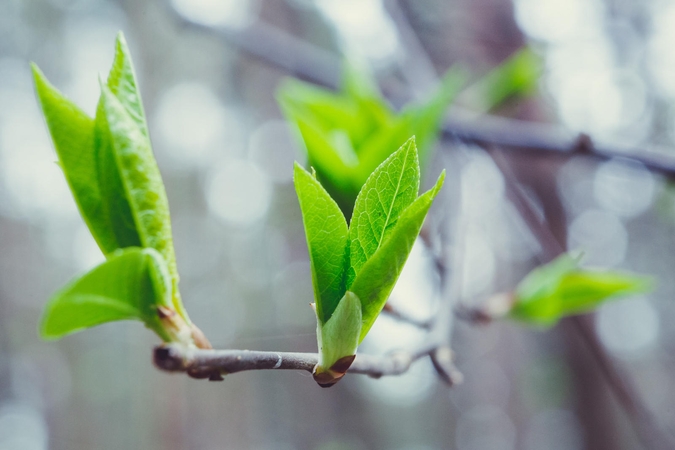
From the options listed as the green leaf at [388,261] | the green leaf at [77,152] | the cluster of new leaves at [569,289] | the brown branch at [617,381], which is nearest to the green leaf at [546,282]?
the cluster of new leaves at [569,289]

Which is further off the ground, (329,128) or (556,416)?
(329,128)

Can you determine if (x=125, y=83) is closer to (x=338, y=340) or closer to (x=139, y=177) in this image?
(x=139, y=177)

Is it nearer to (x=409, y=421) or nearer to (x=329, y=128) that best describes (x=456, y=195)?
(x=329, y=128)

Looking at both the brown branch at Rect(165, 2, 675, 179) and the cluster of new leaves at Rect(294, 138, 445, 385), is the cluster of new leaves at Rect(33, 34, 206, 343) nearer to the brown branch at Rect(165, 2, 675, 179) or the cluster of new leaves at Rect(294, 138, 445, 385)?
the cluster of new leaves at Rect(294, 138, 445, 385)

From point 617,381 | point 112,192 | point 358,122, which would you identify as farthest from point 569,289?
point 112,192

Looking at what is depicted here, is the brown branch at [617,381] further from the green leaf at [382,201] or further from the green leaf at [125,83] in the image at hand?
the green leaf at [125,83]

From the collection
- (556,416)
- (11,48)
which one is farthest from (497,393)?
(11,48)

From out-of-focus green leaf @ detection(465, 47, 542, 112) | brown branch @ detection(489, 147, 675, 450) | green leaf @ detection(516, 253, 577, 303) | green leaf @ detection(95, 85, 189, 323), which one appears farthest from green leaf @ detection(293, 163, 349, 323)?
out-of-focus green leaf @ detection(465, 47, 542, 112)
